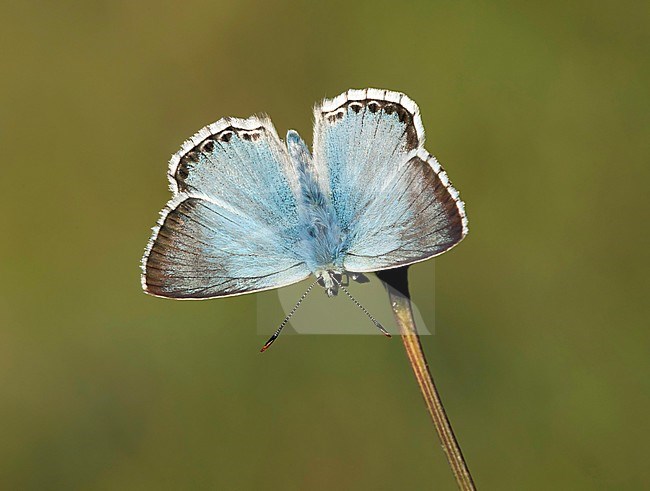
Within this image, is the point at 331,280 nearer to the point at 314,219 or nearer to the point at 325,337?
the point at 314,219

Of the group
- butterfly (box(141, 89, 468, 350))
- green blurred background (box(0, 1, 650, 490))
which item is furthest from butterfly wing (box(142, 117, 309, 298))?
green blurred background (box(0, 1, 650, 490))

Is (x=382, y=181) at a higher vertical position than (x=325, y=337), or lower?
higher

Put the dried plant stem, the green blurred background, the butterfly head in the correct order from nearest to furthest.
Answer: the dried plant stem < the butterfly head < the green blurred background

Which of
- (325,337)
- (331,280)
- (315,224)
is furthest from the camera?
(325,337)

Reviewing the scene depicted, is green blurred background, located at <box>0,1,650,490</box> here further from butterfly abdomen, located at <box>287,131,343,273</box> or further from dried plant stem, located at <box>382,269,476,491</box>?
dried plant stem, located at <box>382,269,476,491</box>

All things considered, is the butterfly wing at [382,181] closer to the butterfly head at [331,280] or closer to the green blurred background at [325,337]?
the butterfly head at [331,280]

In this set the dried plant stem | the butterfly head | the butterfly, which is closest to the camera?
the dried plant stem

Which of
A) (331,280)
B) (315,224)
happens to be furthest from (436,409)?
(315,224)

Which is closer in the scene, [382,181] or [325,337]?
[382,181]
